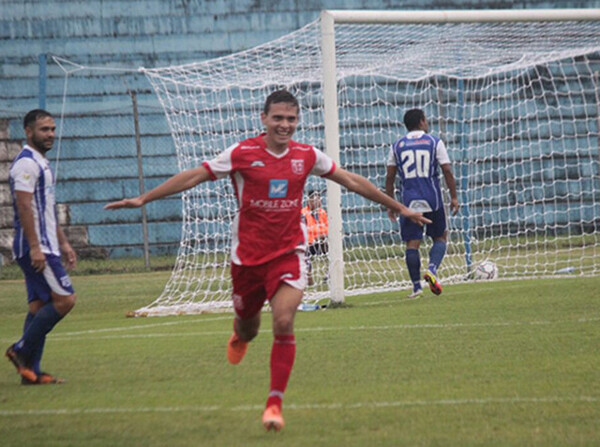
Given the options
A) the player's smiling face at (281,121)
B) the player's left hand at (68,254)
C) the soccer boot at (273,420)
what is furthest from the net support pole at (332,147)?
the soccer boot at (273,420)

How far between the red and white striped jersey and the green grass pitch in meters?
0.93

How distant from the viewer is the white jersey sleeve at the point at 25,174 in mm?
7887

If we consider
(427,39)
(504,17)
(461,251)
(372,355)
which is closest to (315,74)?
(427,39)

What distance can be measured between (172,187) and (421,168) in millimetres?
7215

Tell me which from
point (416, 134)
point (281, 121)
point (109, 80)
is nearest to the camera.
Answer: point (281, 121)

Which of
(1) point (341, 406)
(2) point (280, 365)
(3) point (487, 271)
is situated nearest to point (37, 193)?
(2) point (280, 365)

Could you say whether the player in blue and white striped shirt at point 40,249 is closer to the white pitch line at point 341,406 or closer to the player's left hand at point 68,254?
the player's left hand at point 68,254

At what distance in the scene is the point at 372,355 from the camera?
28.5 ft

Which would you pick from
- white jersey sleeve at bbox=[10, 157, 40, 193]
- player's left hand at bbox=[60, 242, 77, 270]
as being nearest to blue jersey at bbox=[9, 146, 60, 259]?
white jersey sleeve at bbox=[10, 157, 40, 193]

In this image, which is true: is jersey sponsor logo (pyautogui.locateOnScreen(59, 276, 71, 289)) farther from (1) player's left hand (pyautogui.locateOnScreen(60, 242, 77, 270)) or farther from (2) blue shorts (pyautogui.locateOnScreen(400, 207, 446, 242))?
(2) blue shorts (pyautogui.locateOnScreen(400, 207, 446, 242))

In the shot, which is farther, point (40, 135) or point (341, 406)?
point (40, 135)

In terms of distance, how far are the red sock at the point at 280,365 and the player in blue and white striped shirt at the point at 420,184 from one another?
23.5 feet

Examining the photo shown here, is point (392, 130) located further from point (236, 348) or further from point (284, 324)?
point (284, 324)

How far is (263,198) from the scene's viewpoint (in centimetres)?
690
